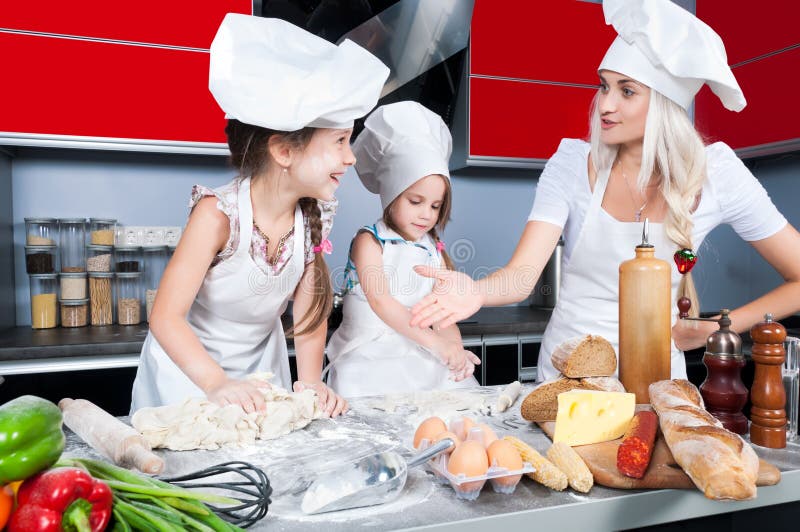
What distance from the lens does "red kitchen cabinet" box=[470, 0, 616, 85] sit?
92.0 inches

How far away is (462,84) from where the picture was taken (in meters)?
2.36

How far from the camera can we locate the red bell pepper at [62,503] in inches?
18.0

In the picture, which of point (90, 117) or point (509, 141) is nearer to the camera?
point (90, 117)

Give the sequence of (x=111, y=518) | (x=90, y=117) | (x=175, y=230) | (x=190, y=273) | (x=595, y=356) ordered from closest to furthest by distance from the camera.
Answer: (x=111, y=518)
(x=595, y=356)
(x=190, y=273)
(x=90, y=117)
(x=175, y=230)

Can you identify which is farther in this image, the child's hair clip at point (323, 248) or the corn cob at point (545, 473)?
the child's hair clip at point (323, 248)

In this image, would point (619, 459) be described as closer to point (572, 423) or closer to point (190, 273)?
point (572, 423)

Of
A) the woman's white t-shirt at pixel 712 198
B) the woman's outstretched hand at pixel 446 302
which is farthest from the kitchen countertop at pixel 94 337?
the woman's outstretched hand at pixel 446 302

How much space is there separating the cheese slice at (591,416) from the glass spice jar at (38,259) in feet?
6.40

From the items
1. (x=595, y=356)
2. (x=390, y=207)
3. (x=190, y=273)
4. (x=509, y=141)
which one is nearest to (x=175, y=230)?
(x=390, y=207)

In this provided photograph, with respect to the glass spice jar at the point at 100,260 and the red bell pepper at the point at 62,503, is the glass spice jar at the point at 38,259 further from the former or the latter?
the red bell pepper at the point at 62,503

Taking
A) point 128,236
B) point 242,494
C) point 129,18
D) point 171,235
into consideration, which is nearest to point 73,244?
point 128,236

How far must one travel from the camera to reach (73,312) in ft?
6.88

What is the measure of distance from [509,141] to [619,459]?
1.89 m

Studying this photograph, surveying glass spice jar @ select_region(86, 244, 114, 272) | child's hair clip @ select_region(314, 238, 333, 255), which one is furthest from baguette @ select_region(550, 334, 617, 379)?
glass spice jar @ select_region(86, 244, 114, 272)
